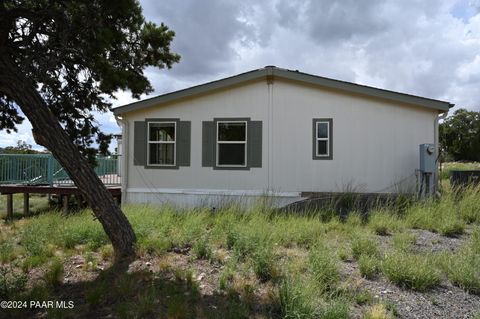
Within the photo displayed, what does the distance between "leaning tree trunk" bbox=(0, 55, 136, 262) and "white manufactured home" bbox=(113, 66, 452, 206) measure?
5439mm

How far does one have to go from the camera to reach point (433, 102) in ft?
33.1

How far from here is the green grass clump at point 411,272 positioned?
14.4 feet

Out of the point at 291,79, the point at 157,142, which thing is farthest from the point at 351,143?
the point at 157,142

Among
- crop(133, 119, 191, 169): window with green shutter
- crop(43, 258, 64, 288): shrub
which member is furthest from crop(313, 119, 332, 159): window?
crop(43, 258, 64, 288): shrub

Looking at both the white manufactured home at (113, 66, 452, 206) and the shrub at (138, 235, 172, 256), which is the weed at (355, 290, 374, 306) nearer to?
the shrub at (138, 235, 172, 256)

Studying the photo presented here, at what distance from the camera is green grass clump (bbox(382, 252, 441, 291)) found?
438 centimetres

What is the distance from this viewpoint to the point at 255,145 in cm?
1088

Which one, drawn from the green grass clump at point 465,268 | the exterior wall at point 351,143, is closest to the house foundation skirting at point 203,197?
the exterior wall at point 351,143

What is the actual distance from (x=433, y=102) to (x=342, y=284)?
292 inches

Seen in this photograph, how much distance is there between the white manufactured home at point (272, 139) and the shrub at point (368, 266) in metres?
5.70

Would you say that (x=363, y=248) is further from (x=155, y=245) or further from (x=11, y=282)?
(x=11, y=282)

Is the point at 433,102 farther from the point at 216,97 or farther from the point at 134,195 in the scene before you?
the point at 134,195

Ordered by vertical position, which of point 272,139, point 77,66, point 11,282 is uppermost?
point 77,66

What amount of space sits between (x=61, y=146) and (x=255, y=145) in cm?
635
